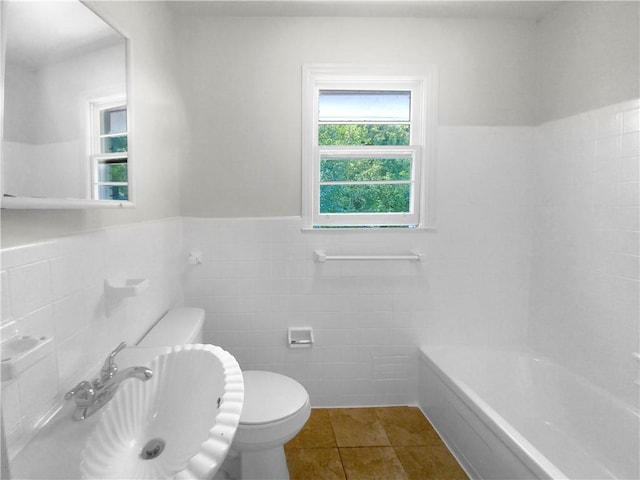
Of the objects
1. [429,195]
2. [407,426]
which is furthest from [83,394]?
[429,195]

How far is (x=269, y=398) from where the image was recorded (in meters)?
1.56

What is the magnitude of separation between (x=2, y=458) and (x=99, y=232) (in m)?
0.69

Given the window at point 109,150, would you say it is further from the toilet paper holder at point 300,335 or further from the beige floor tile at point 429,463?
the beige floor tile at point 429,463

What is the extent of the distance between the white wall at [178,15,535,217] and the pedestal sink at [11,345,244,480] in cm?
120

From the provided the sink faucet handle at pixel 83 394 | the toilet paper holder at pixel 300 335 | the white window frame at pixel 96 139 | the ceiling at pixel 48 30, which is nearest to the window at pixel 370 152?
the toilet paper holder at pixel 300 335

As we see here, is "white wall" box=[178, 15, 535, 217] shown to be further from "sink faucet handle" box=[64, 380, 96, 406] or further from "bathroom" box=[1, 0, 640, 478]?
"sink faucet handle" box=[64, 380, 96, 406]

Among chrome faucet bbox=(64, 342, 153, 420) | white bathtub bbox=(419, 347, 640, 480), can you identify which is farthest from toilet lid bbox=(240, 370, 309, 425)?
white bathtub bbox=(419, 347, 640, 480)

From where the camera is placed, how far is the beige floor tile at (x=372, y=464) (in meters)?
1.66

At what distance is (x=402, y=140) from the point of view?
2.21 meters

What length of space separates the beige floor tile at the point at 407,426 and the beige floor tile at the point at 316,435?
0.32m

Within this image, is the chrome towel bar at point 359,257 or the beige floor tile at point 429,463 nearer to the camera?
the beige floor tile at point 429,463

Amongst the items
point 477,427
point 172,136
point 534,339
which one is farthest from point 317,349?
point 172,136

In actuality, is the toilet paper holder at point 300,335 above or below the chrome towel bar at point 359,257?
below

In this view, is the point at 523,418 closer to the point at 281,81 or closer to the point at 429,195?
the point at 429,195
